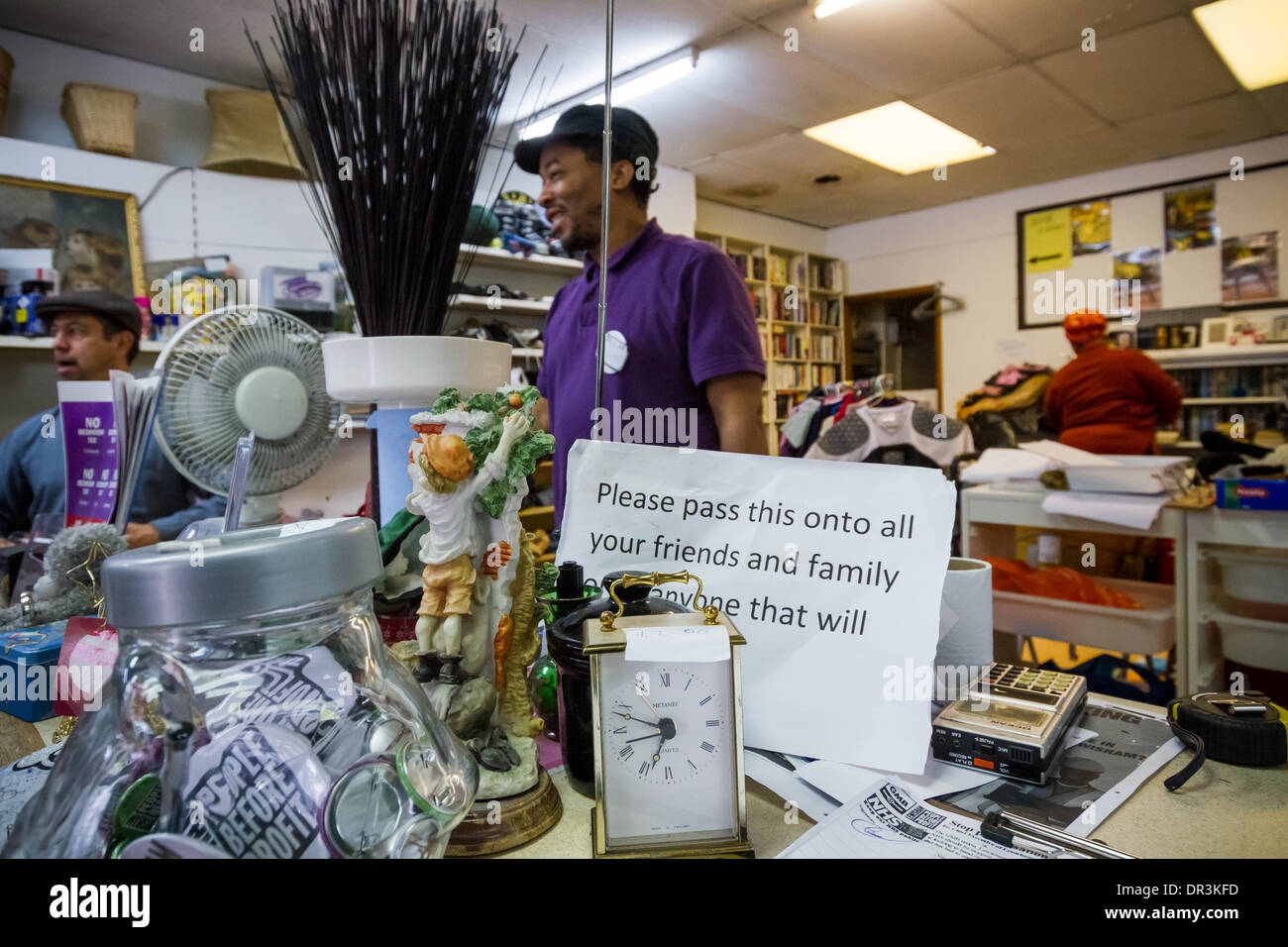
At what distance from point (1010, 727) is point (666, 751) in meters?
0.37

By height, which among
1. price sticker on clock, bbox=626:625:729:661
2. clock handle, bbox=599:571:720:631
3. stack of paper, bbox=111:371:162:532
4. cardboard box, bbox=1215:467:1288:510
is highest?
stack of paper, bbox=111:371:162:532

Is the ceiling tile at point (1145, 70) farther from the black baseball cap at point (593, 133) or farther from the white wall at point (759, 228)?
the black baseball cap at point (593, 133)

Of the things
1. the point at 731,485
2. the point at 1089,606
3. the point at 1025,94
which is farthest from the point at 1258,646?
the point at 1025,94

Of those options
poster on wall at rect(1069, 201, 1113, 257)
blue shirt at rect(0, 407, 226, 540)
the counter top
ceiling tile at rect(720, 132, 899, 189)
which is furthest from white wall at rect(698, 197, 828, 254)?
the counter top

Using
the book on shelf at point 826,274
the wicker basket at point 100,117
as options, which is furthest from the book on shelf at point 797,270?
the wicker basket at point 100,117

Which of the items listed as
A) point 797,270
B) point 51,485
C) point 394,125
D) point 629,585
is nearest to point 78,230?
point 51,485

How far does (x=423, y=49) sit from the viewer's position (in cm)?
81

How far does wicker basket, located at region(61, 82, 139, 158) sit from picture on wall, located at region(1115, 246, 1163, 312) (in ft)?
22.7

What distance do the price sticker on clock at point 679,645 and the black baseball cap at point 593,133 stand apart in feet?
4.51

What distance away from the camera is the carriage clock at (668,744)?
0.56 metres

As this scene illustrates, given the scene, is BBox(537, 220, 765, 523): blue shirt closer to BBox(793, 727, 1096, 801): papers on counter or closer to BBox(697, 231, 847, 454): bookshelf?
BBox(793, 727, 1096, 801): papers on counter

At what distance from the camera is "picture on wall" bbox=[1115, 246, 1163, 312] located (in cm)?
594

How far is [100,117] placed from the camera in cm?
346

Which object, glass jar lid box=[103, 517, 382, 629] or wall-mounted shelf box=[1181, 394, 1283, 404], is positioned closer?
glass jar lid box=[103, 517, 382, 629]
